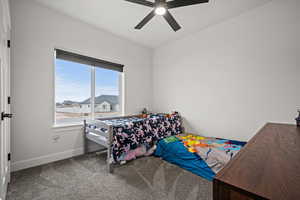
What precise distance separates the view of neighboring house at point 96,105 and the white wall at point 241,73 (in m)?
1.51

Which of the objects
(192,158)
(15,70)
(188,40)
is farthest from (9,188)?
(188,40)

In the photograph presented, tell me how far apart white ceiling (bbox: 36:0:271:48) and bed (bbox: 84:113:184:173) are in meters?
1.92

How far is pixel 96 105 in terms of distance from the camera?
2.88 m

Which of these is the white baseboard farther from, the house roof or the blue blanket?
the blue blanket

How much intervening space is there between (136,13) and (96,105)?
2000mm

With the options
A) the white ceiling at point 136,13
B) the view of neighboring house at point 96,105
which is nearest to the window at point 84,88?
the view of neighboring house at point 96,105

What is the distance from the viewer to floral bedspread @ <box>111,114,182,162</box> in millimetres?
1999

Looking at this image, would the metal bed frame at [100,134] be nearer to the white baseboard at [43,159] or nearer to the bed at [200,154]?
the white baseboard at [43,159]

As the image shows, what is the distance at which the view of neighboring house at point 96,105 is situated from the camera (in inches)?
97.5

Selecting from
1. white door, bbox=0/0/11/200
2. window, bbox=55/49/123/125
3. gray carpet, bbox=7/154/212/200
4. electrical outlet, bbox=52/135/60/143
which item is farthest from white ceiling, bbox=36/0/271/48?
gray carpet, bbox=7/154/212/200

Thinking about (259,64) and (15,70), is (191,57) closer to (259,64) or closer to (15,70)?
(259,64)

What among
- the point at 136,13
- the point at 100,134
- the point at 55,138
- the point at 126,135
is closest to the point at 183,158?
the point at 126,135

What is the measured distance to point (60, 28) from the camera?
91.0 inches

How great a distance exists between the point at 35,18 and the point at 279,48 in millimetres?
3881
